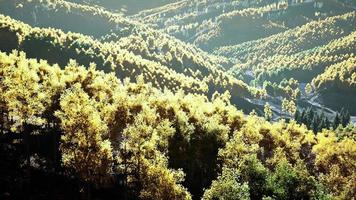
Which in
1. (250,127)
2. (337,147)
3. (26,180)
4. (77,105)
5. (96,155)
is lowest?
(337,147)

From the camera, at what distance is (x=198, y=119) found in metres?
139

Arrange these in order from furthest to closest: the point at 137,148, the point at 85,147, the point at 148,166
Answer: the point at 137,148, the point at 148,166, the point at 85,147

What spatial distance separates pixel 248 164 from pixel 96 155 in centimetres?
3667

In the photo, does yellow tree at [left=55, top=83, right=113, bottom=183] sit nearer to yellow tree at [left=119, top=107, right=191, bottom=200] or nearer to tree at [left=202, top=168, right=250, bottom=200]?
yellow tree at [left=119, top=107, right=191, bottom=200]

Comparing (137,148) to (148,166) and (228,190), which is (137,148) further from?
(228,190)

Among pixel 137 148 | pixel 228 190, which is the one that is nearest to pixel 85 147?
pixel 137 148

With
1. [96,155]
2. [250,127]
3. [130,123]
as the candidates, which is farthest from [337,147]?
[96,155]

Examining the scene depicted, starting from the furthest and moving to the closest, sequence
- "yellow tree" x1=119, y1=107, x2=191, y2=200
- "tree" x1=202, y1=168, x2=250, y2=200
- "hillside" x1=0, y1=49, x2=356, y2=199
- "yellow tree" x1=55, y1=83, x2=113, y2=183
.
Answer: "hillside" x1=0, y1=49, x2=356, y2=199 → "yellow tree" x1=55, y1=83, x2=113, y2=183 → "yellow tree" x1=119, y1=107, x2=191, y2=200 → "tree" x1=202, y1=168, x2=250, y2=200

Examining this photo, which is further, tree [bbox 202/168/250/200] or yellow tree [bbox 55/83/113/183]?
yellow tree [bbox 55/83/113/183]

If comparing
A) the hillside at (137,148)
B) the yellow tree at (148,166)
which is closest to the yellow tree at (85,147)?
the hillside at (137,148)

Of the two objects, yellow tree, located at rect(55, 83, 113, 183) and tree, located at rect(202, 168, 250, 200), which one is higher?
yellow tree, located at rect(55, 83, 113, 183)

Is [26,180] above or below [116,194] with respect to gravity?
above

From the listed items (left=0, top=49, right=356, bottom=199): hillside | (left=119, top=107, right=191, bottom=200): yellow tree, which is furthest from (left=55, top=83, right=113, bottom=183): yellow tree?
(left=119, top=107, right=191, bottom=200): yellow tree

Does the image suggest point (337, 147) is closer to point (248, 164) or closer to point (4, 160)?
point (248, 164)
